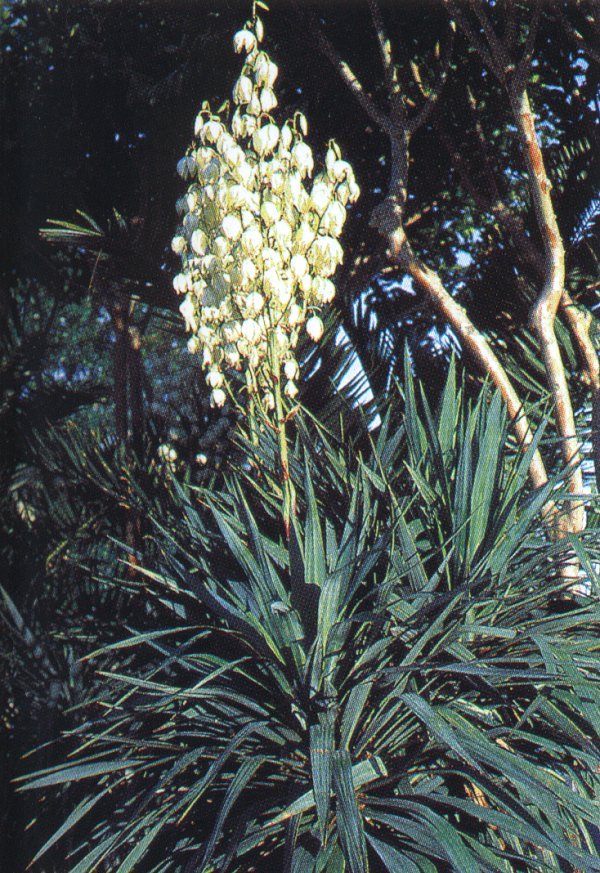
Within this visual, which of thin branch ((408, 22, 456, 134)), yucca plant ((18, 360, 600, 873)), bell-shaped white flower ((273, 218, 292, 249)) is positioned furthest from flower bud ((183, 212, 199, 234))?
thin branch ((408, 22, 456, 134))

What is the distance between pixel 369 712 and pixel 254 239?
1.08 metres

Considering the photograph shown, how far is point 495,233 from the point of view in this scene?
3.91 m

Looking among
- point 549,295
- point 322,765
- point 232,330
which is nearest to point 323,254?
point 232,330

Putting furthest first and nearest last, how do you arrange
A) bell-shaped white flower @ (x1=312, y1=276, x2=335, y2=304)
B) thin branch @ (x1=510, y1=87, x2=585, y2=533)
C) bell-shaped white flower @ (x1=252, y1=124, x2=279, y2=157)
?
1. thin branch @ (x1=510, y1=87, x2=585, y2=533)
2. bell-shaped white flower @ (x1=312, y1=276, x2=335, y2=304)
3. bell-shaped white flower @ (x1=252, y1=124, x2=279, y2=157)

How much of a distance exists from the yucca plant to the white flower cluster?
399 millimetres

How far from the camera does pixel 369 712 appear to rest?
5.81ft

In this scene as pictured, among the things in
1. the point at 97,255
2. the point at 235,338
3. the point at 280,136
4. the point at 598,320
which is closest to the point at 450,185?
the point at 598,320

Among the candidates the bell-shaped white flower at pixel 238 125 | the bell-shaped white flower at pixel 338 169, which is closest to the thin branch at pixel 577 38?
the bell-shaped white flower at pixel 338 169

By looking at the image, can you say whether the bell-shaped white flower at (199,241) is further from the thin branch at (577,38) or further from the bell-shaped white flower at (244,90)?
the thin branch at (577,38)

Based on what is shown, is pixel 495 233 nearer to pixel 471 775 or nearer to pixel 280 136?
pixel 280 136

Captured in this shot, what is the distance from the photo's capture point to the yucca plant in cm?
152

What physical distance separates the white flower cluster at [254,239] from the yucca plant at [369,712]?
1.31ft

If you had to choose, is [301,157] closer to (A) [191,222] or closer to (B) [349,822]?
(A) [191,222]

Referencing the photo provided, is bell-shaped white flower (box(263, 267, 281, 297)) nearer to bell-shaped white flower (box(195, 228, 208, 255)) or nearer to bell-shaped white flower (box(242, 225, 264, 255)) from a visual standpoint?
bell-shaped white flower (box(242, 225, 264, 255))
